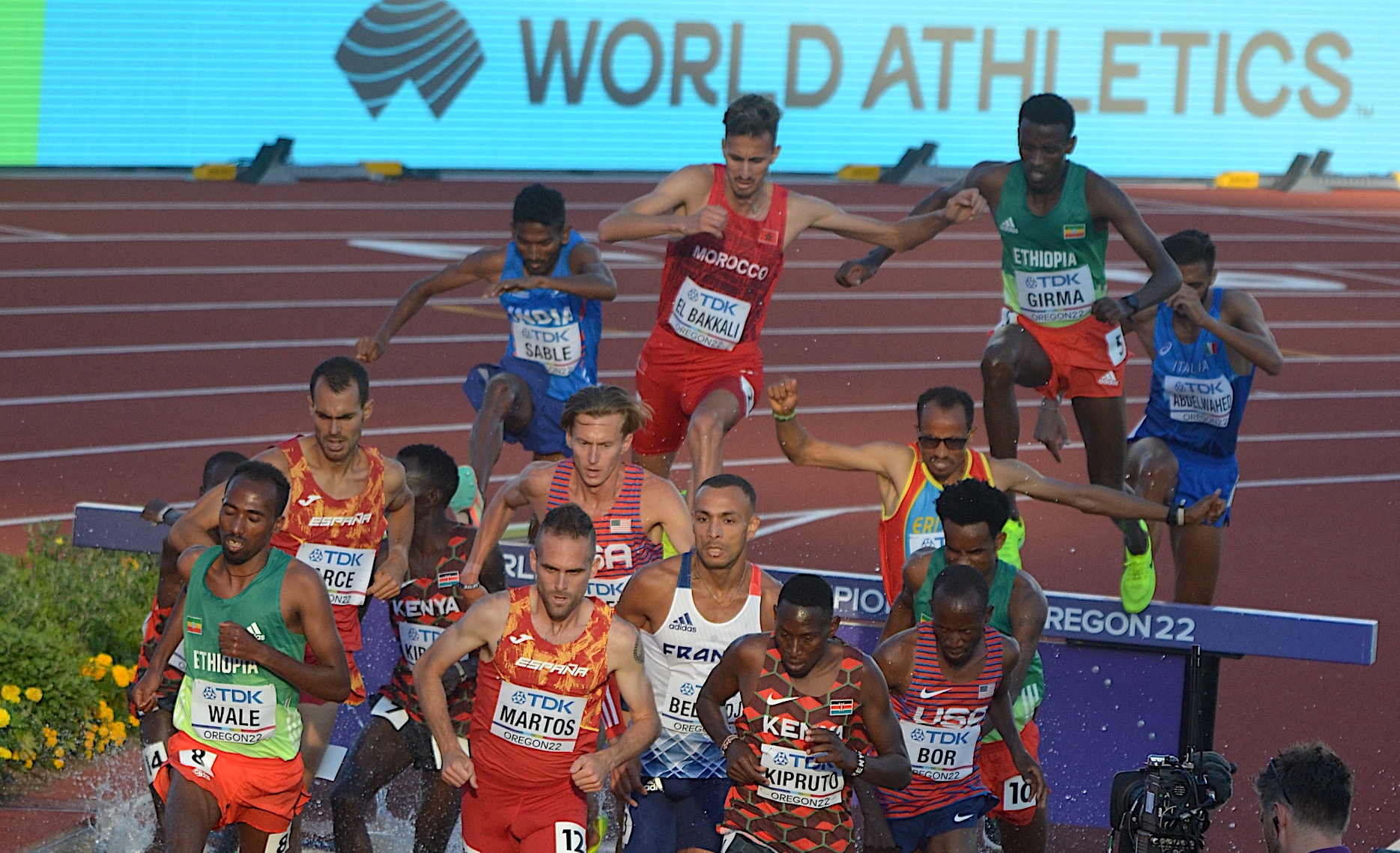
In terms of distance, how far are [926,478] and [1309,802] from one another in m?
2.26

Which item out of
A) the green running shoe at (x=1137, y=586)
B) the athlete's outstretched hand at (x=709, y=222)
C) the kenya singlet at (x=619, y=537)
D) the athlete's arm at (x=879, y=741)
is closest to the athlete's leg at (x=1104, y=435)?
the green running shoe at (x=1137, y=586)

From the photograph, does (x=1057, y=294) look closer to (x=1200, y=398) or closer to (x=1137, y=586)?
(x=1200, y=398)

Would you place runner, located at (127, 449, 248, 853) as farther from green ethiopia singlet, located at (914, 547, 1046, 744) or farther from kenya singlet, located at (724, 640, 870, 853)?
green ethiopia singlet, located at (914, 547, 1046, 744)

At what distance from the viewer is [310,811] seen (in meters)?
7.30

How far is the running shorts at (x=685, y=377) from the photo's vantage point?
777 centimetres

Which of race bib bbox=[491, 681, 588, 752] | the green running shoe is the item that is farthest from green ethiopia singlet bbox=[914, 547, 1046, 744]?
race bib bbox=[491, 681, 588, 752]

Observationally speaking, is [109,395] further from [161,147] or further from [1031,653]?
[161,147]

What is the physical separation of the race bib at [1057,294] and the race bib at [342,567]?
3070 millimetres

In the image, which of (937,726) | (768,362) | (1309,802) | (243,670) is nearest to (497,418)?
(243,670)

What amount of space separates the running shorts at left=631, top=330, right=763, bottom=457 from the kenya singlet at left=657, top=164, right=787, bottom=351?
56 mm

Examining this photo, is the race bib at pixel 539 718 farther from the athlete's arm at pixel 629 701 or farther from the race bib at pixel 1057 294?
the race bib at pixel 1057 294

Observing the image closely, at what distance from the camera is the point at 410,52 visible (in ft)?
78.3

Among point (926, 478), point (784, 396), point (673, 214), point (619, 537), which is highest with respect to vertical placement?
point (673, 214)

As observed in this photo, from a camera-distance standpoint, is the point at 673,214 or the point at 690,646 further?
the point at 673,214
